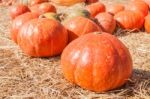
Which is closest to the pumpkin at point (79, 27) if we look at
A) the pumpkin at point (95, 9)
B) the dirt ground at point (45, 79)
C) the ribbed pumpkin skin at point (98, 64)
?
the dirt ground at point (45, 79)

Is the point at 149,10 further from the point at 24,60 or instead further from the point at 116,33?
the point at 24,60

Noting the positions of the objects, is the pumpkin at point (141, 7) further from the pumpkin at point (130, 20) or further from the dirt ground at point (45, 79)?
the dirt ground at point (45, 79)

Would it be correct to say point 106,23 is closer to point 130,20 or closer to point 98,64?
point 130,20

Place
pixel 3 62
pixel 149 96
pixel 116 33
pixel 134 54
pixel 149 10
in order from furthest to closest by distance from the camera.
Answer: pixel 149 10
pixel 116 33
pixel 134 54
pixel 3 62
pixel 149 96

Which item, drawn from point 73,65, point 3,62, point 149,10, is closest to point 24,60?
point 3,62

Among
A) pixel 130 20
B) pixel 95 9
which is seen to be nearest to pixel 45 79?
pixel 130 20

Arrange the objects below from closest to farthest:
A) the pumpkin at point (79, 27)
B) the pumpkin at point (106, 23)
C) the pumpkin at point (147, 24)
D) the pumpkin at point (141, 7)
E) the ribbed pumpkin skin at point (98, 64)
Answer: the ribbed pumpkin skin at point (98, 64) < the pumpkin at point (79, 27) < the pumpkin at point (106, 23) < the pumpkin at point (147, 24) < the pumpkin at point (141, 7)
